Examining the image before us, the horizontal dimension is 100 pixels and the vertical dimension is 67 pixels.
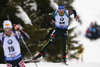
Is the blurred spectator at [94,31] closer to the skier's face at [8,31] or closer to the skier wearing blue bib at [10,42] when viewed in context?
the skier wearing blue bib at [10,42]

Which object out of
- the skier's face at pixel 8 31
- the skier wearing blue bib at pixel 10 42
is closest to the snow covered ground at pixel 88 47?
the skier wearing blue bib at pixel 10 42

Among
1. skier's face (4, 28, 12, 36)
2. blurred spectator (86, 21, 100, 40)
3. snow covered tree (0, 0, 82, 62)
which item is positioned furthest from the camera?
blurred spectator (86, 21, 100, 40)

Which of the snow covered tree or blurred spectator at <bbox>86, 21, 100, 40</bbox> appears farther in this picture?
blurred spectator at <bbox>86, 21, 100, 40</bbox>

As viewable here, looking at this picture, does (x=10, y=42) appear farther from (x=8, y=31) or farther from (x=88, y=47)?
(x=88, y=47)

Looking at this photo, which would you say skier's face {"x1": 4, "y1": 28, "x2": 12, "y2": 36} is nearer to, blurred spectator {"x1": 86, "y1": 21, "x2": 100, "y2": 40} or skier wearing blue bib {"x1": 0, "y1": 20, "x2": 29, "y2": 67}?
skier wearing blue bib {"x1": 0, "y1": 20, "x2": 29, "y2": 67}

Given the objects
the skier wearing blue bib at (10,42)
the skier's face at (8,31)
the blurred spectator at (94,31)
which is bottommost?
the blurred spectator at (94,31)

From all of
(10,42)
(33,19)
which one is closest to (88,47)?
(33,19)

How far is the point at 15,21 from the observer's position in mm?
6422

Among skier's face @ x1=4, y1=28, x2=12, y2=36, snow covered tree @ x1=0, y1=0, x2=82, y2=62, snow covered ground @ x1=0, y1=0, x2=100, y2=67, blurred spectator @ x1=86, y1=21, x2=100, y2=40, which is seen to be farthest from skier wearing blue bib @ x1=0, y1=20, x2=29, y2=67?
blurred spectator @ x1=86, y1=21, x2=100, y2=40

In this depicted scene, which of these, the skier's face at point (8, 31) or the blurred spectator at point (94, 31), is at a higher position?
the skier's face at point (8, 31)

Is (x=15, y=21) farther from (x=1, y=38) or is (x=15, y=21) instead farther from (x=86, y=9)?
(x=86, y=9)

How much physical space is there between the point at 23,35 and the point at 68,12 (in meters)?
1.59

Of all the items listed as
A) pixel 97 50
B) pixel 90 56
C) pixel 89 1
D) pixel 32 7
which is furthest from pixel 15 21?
pixel 89 1

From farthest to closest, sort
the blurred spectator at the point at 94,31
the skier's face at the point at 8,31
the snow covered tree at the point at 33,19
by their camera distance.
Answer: the blurred spectator at the point at 94,31 < the snow covered tree at the point at 33,19 < the skier's face at the point at 8,31
